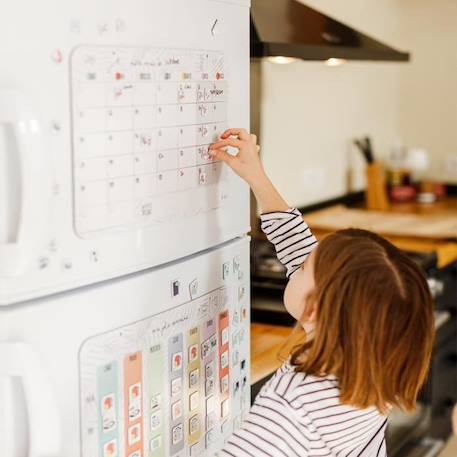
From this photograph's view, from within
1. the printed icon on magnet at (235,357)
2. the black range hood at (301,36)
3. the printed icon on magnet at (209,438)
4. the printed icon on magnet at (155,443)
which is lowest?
the printed icon on magnet at (209,438)

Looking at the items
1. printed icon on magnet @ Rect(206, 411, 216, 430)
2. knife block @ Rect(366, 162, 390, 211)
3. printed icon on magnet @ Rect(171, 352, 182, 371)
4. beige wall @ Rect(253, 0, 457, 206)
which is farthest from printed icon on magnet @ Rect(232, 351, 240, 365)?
knife block @ Rect(366, 162, 390, 211)

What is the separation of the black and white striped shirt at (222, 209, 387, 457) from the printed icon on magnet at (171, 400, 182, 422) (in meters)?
0.10

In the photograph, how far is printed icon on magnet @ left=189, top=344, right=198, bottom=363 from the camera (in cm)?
148

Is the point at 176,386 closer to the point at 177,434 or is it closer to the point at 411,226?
the point at 177,434

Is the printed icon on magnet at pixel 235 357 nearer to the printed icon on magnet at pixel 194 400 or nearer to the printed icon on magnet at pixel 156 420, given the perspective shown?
the printed icon on magnet at pixel 194 400

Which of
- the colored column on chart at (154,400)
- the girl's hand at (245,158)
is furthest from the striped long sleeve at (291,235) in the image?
the colored column on chart at (154,400)

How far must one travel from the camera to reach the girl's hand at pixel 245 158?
5.01 feet

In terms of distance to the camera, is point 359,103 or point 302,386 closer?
point 302,386

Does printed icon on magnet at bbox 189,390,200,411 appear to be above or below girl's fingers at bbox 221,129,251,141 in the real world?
below

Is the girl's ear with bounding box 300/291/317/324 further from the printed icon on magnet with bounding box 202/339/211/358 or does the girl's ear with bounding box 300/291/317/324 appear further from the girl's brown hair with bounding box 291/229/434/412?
the printed icon on magnet with bounding box 202/339/211/358

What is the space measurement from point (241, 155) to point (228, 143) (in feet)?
0.14

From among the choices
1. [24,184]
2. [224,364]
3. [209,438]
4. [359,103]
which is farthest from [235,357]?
[359,103]

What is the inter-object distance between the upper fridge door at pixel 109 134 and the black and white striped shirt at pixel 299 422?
0.26m

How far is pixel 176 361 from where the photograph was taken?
1.44 metres
